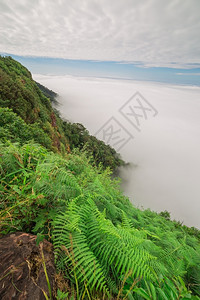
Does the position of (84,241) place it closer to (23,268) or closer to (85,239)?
(85,239)

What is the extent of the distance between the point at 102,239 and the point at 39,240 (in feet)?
2.72

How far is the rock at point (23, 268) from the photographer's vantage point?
1409mm

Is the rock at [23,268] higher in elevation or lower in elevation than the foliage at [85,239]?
lower

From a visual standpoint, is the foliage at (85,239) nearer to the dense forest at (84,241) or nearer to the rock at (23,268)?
the dense forest at (84,241)

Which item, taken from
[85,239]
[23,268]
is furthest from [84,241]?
[23,268]

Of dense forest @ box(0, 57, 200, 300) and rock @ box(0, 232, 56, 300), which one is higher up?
dense forest @ box(0, 57, 200, 300)

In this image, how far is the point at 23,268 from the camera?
5.15 ft

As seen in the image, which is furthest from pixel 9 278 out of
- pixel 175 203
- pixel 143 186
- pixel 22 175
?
pixel 175 203

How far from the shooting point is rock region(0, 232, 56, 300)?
1409 millimetres

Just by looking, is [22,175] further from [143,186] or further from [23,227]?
[143,186]

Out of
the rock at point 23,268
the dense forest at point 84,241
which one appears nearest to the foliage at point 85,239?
the dense forest at point 84,241

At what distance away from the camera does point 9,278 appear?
1464mm

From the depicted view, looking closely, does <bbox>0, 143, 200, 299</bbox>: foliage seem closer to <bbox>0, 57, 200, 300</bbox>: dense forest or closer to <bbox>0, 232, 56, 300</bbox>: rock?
<bbox>0, 57, 200, 300</bbox>: dense forest

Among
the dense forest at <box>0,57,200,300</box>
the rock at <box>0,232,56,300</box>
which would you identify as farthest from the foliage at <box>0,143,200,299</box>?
the rock at <box>0,232,56,300</box>
